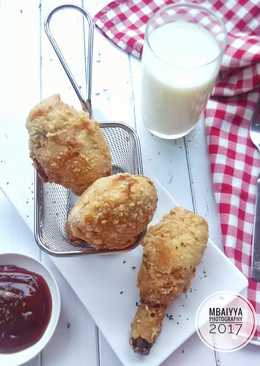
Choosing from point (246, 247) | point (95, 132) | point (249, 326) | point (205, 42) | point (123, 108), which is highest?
point (205, 42)

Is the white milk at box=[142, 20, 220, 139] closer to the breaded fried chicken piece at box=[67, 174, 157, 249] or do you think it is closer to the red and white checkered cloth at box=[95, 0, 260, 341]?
the red and white checkered cloth at box=[95, 0, 260, 341]

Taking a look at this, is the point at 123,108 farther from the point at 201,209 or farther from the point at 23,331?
the point at 23,331

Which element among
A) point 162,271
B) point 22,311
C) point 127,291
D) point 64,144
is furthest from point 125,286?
point 64,144

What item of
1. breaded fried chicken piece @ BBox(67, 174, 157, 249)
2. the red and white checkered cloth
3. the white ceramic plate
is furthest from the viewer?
the red and white checkered cloth

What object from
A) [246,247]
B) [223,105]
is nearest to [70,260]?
[246,247]

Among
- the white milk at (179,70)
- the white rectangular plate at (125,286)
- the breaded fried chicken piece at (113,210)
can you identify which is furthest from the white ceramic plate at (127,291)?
the white milk at (179,70)

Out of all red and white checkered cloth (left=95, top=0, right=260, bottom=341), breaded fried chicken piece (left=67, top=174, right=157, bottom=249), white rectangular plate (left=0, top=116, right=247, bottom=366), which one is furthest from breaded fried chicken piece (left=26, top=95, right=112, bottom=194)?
red and white checkered cloth (left=95, top=0, right=260, bottom=341)
